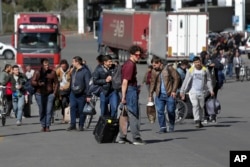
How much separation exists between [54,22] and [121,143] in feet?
82.6

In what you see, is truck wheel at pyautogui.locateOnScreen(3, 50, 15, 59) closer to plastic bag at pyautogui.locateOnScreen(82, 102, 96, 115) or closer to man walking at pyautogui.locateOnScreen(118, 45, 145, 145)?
plastic bag at pyautogui.locateOnScreen(82, 102, 96, 115)

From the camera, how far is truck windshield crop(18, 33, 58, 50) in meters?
39.8

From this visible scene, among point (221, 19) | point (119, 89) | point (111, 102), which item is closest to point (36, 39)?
point (111, 102)

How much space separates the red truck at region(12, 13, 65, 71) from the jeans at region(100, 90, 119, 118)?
73.6 feet

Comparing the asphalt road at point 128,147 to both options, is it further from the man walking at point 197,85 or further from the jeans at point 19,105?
Answer: the man walking at point 197,85

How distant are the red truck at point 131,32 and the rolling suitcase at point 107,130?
1048 inches

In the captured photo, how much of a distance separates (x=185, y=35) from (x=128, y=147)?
30952 millimetres

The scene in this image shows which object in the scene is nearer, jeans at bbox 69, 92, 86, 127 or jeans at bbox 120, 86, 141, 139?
jeans at bbox 120, 86, 141, 139

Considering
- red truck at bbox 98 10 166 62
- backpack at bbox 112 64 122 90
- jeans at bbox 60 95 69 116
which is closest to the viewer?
backpack at bbox 112 64 122 90

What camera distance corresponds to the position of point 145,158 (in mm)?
13281

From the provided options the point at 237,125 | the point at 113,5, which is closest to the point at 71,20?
the point at 113,5

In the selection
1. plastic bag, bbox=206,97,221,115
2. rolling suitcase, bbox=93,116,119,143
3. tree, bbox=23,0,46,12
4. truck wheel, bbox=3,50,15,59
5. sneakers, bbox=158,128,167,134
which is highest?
tree, bbox=23,0,46,12

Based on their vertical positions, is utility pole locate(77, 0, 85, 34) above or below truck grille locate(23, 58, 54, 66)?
above

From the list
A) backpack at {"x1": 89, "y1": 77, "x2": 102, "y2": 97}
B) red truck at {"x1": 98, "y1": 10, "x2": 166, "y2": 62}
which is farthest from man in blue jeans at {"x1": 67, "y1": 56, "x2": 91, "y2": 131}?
red truck at {"x1": 98, "y1": 10, "x2": 166, "y2": 62}
